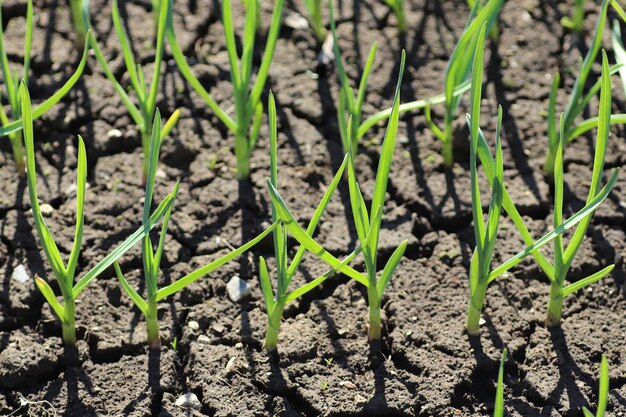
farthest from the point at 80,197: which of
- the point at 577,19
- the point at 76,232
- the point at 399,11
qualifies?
the point at 577,19

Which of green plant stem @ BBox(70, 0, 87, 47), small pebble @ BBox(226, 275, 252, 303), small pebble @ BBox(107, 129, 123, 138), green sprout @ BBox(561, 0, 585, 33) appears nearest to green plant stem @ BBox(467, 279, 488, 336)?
small pebble @ BBox(226, 275, 252, 303)

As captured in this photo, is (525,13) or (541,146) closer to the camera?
(541,146)

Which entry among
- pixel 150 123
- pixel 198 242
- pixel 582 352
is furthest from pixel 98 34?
pixel 582 352

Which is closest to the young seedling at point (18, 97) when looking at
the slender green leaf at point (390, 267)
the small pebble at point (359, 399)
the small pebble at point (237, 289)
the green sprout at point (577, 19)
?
the small pebble at point (237, 289)

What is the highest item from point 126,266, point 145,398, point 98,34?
point 98,34

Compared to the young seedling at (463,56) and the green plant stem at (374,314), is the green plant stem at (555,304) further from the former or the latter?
the young seedling at (463,56)

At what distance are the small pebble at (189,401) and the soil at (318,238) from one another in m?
0.01

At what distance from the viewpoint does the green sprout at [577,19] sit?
299 centimetres

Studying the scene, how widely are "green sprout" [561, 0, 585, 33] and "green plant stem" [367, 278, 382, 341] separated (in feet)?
4.37

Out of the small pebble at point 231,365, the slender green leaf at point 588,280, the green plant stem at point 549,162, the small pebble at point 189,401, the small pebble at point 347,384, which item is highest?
the green plant stem at point 549,162

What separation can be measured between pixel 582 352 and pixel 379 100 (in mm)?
1014

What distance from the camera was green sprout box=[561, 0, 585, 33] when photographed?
9.80ft

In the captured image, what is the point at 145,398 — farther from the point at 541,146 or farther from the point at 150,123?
the point at 541,146

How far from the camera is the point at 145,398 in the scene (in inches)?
82.7
